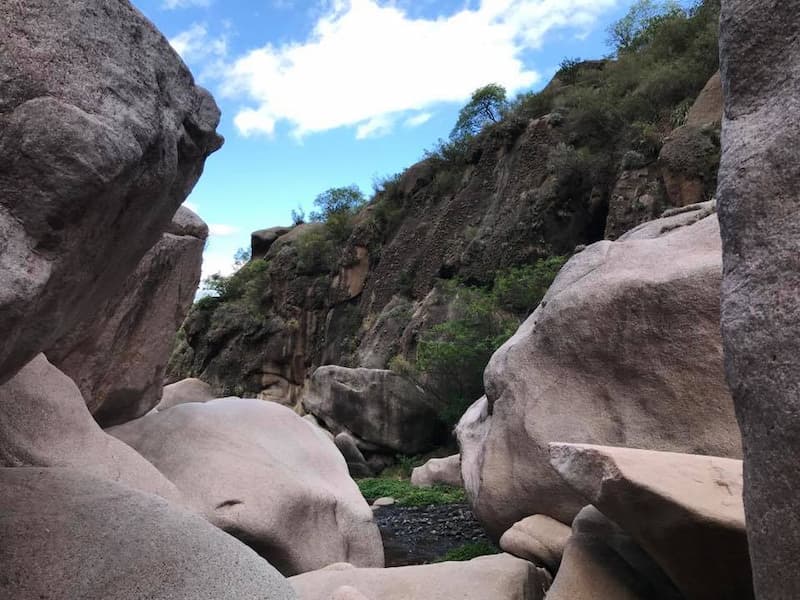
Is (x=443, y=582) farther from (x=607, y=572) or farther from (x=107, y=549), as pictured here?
(x=107, y=549)

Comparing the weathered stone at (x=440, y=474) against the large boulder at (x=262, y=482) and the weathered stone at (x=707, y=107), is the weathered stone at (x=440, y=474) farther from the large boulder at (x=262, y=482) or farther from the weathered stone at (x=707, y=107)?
the weathered stone at (x=707, y=107)

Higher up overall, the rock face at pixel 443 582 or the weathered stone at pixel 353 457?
the rock face at pixel 443 582

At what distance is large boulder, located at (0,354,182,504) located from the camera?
402 cm

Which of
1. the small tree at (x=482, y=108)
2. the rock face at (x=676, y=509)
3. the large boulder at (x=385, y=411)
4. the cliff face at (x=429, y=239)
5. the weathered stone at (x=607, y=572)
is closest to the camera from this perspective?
the rock face at (x=676, y=509)

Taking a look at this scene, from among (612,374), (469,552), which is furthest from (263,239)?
(612,374)

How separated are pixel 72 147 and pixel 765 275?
6.01 feet

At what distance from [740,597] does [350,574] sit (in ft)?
7.86

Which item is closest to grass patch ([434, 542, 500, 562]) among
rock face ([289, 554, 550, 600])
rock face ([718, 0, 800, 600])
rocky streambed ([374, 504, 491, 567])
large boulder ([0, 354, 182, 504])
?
rocky streambed ([374, 504, 491, 567])

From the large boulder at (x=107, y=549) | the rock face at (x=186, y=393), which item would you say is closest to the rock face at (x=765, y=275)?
the large boulder at (x=107, y=549)

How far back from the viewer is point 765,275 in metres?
1.80

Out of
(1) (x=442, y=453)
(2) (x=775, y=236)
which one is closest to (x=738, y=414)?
(2) (x=775, y=236)

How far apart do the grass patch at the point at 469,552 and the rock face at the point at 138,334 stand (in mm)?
3381

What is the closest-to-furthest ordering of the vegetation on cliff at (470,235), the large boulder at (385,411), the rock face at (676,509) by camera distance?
the rock face at (676,509)
the vegetation on cliff at (470,235)
the large boulder at (385,411)

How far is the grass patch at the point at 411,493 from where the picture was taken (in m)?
10.8
